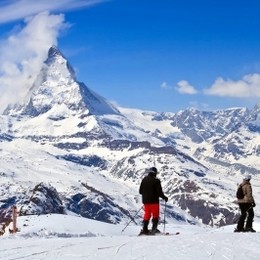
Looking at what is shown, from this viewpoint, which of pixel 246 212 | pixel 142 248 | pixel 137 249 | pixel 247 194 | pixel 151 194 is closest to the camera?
pixel 137 249

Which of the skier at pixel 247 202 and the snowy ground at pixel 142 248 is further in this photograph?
the skier at pixel 247 202

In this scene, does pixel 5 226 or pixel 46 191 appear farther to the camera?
pixel 46 191

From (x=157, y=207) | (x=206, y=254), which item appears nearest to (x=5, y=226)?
(x=157, y=207)

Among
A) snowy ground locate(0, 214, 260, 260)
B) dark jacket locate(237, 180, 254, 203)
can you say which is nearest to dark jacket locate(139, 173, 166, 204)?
snowy ground locate(0, 214, 260, 260)

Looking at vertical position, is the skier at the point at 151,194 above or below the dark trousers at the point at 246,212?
above

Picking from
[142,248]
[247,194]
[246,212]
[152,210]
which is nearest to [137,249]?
[142,248]

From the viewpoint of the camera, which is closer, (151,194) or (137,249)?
(137,249)

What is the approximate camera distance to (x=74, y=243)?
21.9 meters

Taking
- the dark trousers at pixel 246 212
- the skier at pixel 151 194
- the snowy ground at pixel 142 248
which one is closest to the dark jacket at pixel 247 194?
the dark trousers at pixel 246 212

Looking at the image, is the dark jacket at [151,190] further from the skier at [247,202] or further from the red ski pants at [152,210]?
the skier at [247,202]

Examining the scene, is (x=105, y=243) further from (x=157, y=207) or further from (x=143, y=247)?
(x=157, y=207)

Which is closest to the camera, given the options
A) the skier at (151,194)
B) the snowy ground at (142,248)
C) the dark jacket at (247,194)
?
the snowy ground at (142,248)

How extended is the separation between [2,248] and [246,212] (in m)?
13.1

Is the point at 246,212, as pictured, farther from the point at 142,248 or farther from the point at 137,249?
the point at 137,249
